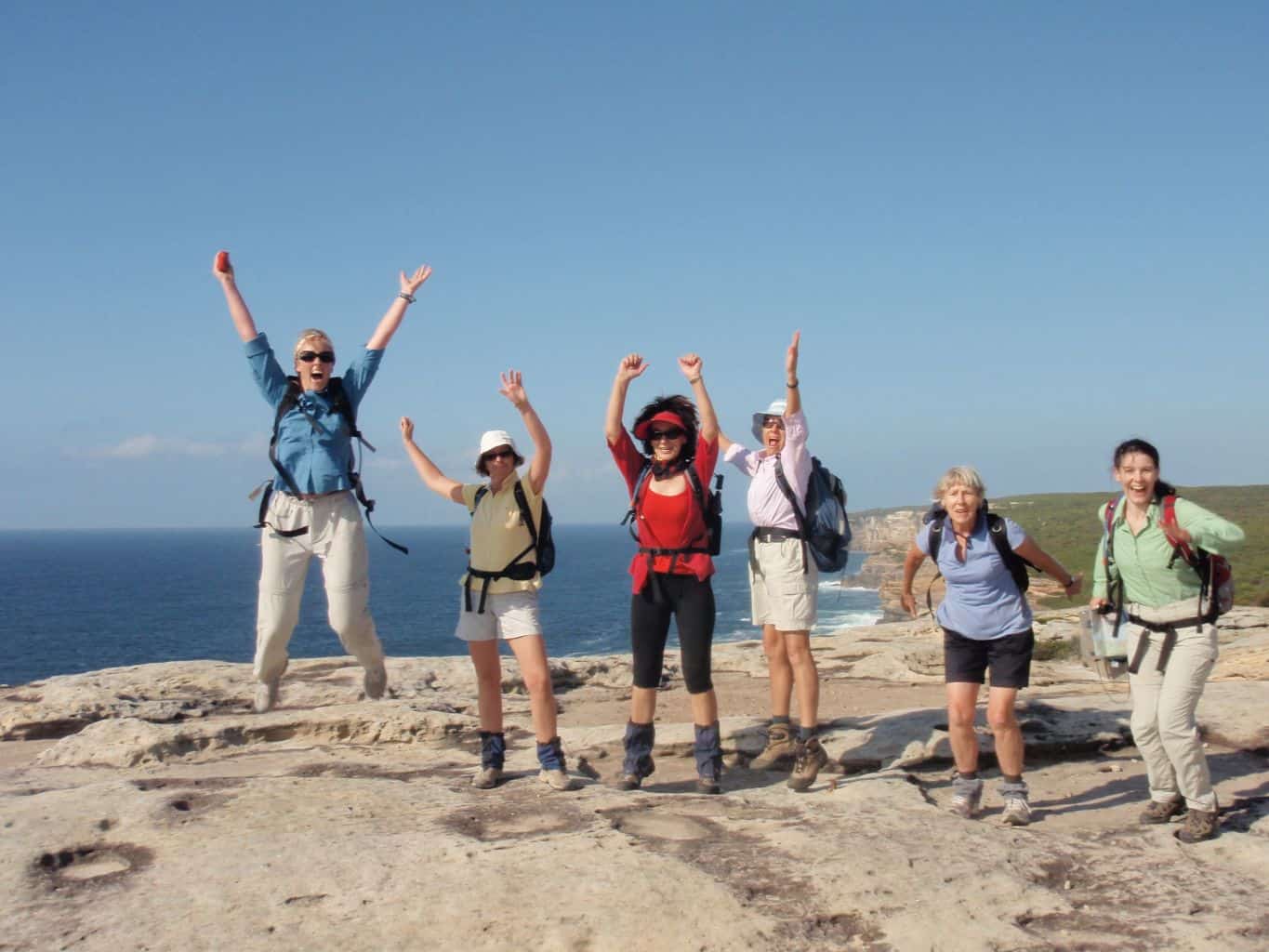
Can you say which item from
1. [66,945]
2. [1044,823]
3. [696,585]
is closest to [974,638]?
[1044,823]

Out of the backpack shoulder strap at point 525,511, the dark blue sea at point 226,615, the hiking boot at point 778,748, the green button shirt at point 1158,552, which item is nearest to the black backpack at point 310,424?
the backpack shoulder strap at point 525,511

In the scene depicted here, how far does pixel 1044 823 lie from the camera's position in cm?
623

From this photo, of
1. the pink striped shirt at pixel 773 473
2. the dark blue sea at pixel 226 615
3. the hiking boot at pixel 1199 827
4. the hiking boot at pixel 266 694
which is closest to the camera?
the hiking boot at pixel 1199 827

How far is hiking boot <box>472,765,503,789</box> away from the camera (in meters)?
6.59

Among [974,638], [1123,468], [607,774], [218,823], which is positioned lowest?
[607,774]

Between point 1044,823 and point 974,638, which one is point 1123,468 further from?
point 1044,823

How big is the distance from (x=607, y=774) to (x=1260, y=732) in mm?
5258

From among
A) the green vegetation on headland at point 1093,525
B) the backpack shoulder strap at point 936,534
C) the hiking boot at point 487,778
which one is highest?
the backpack shoulder strap at point 936,534

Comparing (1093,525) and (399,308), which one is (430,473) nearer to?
(399,308)

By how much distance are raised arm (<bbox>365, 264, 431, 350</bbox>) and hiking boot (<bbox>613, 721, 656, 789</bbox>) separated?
3.47 m

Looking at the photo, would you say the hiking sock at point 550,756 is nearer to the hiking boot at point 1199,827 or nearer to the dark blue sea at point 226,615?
the hiking boot at point 1199,827

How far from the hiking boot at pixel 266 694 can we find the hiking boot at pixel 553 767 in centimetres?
316

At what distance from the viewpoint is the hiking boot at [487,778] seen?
6.59 m

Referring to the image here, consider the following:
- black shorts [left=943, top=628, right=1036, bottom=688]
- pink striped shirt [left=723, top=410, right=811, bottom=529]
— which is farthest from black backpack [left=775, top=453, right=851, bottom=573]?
black shorts [left=943, top=628, right=1036, bottom=688]
